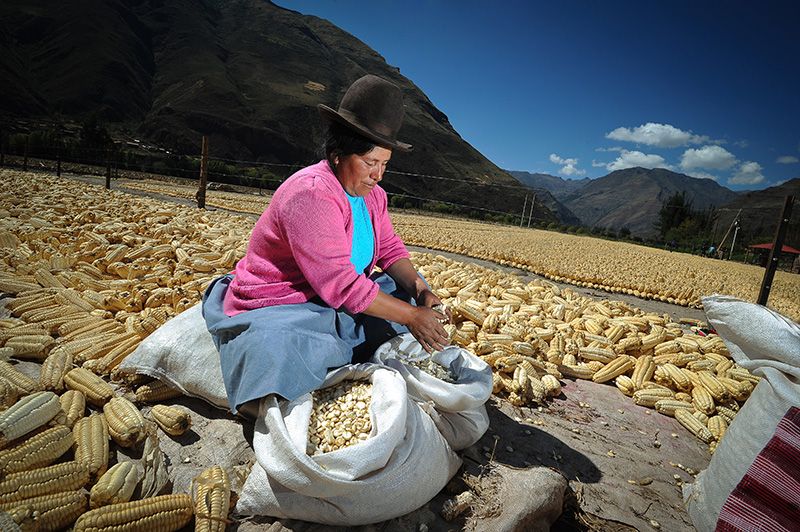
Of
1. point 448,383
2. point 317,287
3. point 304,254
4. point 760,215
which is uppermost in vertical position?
point 760,215

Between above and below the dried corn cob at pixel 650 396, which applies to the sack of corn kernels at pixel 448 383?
above

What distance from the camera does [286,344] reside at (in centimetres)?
182

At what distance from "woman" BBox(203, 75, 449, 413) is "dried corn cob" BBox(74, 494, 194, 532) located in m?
0.41

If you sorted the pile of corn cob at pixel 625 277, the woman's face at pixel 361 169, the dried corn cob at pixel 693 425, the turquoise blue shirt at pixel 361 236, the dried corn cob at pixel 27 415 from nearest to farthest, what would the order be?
1. the dried corn cob at pixel 27 415
2. the woman's face at pixel 361 169
3. the turquoise blue shirt at pixel 361 236
4. the dried corn cob at pixel 693 425
5. the pile of corn cob at pixel 625 277

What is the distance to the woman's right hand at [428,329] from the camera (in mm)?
2016

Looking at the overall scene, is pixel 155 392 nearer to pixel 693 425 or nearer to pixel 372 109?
pixel 372 109

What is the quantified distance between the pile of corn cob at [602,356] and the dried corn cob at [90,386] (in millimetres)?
2358

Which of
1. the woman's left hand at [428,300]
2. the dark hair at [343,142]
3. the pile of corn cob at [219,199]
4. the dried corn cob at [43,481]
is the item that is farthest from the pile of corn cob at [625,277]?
the dried corn cob at [43,481]

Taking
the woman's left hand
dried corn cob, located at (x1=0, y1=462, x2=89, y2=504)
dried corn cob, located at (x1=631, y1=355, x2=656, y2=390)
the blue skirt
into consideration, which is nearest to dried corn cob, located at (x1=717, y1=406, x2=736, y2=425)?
dried corn cob, located at (x1=631, y1=355, x2=656, y2=390)

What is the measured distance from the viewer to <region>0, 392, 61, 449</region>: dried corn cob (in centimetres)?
162

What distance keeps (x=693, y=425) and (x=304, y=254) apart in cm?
282

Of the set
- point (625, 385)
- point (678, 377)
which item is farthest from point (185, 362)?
point (678, 377)

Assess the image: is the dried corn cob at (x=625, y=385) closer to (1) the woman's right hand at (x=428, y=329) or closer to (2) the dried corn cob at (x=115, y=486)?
(1) the woman's right hand at (x=428, y=329)

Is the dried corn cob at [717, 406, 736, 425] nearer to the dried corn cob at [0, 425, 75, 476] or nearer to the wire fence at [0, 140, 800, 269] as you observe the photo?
the dried corn cob at [0, 425, 75, 476]
